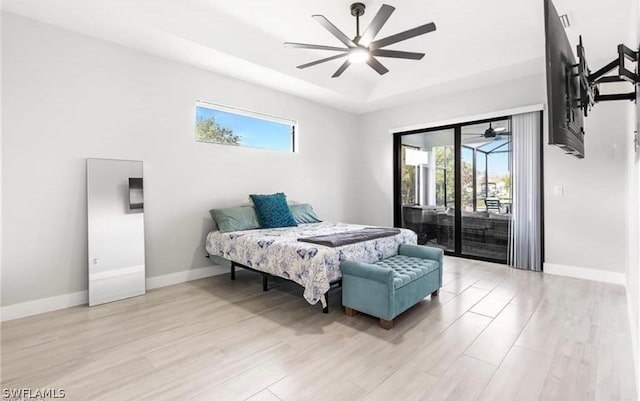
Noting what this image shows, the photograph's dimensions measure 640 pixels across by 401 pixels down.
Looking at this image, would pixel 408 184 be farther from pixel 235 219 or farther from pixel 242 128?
pixel 235 219

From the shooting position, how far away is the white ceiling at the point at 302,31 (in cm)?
294

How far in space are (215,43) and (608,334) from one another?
15.3 feet

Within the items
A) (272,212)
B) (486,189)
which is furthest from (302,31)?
(486,189)

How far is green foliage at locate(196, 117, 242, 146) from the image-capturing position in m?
4.16

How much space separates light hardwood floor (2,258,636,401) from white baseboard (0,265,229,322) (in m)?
0.12

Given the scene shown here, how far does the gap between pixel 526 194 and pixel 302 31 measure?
3791 mm

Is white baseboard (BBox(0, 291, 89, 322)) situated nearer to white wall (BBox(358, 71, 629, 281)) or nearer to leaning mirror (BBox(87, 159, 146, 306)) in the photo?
leaning mirror (BBox(87, 159, 146, 306))

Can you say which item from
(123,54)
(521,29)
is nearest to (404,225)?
(521,29)

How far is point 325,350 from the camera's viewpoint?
2199 millimetres

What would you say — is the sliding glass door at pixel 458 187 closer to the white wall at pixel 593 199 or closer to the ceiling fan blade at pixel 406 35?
the white wall at pixel 593 199

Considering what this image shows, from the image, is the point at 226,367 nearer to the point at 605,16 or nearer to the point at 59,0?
the point at 59,0

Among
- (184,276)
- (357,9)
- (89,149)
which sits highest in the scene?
(357,9)

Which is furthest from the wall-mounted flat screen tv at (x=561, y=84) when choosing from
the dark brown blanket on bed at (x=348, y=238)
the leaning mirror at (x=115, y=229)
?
the leaning mirror at (x=115, y=229)

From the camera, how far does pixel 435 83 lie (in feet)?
15.0
